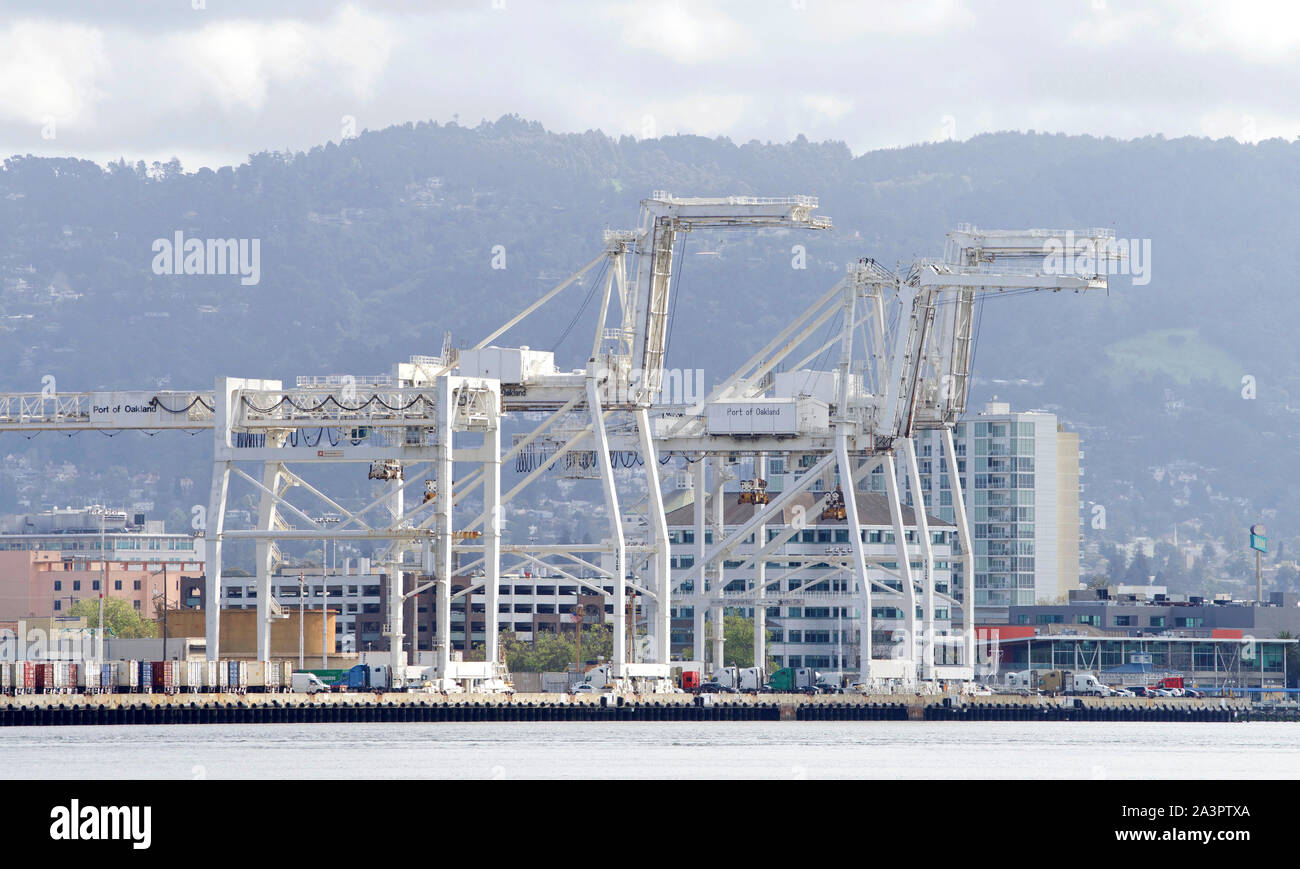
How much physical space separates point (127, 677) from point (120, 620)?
77256mm

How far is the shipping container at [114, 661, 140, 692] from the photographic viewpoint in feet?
304

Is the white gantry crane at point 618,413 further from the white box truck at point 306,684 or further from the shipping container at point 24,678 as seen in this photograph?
the shipping container at point 24,678

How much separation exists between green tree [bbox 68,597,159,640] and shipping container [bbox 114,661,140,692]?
65327 mm

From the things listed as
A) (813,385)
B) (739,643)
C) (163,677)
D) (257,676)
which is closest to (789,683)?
(813,385)

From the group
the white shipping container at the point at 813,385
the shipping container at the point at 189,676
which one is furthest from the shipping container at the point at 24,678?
the white shipping container at the point at 813,385

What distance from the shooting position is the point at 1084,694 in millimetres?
116062

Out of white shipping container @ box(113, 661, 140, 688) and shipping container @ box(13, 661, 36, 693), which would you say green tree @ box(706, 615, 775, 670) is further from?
shipping container @ box(13, 661, 36, 693)

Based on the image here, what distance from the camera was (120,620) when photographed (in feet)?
559

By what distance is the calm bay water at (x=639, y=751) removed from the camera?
63344 mm

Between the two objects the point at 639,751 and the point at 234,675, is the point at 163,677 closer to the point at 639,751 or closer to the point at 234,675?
the point at 234,675

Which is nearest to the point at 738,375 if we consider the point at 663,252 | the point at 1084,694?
the point at 663,252

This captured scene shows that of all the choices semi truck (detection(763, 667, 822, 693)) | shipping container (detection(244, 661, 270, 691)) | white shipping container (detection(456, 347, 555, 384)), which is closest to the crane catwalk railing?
shipping container (detection(244, 661, 270, 691))
